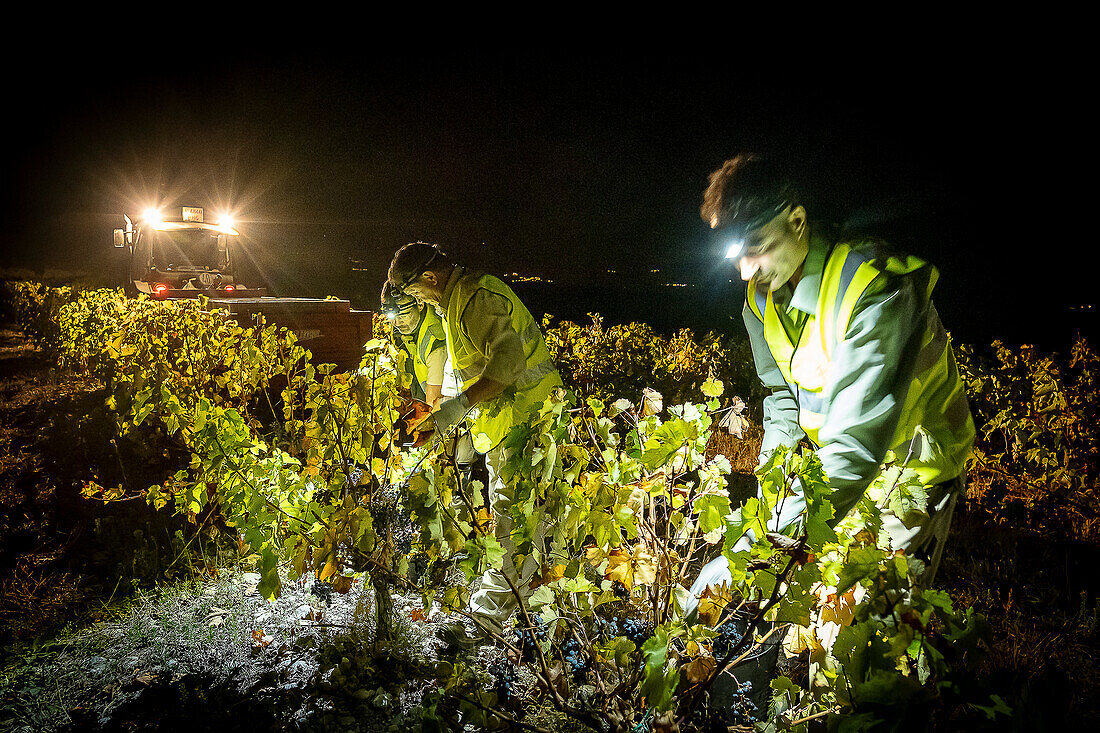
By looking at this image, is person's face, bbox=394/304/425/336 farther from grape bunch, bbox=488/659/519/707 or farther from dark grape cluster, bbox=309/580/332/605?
grape bunch, bbox=488/659/519/707

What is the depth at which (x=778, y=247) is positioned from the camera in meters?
1.80

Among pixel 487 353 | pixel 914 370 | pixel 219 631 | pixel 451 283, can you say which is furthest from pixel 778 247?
pixel 219 631

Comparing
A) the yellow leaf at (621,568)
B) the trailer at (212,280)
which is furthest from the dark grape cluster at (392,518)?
the trailer at (212,280)

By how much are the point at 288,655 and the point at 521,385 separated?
4.53ft

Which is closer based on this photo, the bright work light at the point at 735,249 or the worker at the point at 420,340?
the bright work light at the point at 735,249

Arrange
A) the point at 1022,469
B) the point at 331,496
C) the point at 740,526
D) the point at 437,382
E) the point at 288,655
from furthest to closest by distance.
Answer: the point at 1022,469 → the point at 437,382 → the point at 288,655 → the point at 331,496 → the point at 740,526

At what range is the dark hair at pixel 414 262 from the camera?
276 centimetres

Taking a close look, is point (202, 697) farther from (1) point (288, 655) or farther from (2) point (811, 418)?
(2) point (811, 418)

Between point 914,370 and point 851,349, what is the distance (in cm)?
19

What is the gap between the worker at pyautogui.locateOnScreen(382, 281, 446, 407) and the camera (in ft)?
10.2

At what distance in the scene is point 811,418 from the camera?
71.8 inches

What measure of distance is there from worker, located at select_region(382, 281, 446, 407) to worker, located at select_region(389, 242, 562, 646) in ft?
0.91


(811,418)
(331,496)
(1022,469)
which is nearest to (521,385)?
(331,496)

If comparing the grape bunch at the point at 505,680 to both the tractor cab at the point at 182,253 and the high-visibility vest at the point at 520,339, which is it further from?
the tractor cab at the point at 182,253
